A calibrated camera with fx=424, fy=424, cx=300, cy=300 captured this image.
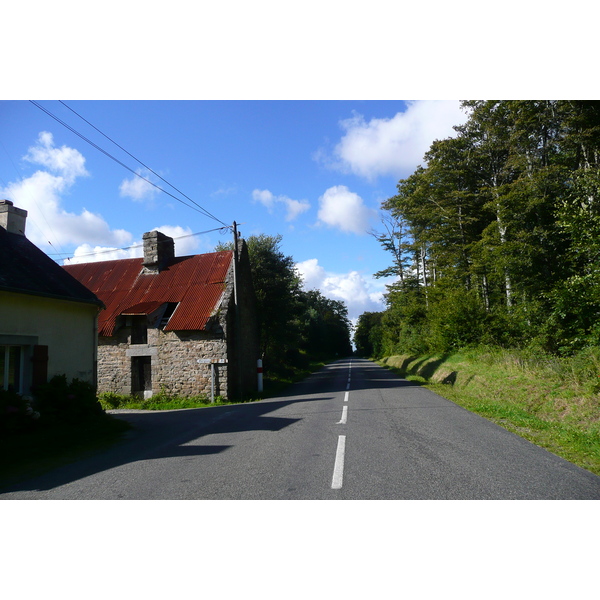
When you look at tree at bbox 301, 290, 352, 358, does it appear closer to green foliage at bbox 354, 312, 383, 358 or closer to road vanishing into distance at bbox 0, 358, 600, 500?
green foliage at bbox 354, 312, 383, 358

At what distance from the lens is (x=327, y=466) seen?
594 cm

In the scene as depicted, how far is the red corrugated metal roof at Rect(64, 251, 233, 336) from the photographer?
1939cm

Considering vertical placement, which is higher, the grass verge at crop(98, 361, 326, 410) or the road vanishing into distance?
the road vanishing into distance

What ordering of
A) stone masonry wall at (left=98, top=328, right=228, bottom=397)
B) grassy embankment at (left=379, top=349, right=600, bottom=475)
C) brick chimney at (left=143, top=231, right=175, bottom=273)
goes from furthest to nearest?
brick chimney at (left=143, top=231, right=175, bottom=273)
stone masonry wall at (left=98, top=328, right=228, bottom=397)
grassy embankment at (left=379, top=349, right=600, bottom=475)

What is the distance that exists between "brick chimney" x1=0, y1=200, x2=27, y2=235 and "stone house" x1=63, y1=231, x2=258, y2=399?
7.20m

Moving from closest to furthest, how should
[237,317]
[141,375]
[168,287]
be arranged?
1. [237,317]
2. [141,375]
3. [168,287]

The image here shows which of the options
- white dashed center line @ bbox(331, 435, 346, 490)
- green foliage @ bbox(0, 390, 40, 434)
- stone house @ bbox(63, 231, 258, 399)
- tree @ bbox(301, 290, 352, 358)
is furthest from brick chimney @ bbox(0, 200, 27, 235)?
tree @ bbox(301, 290, 352, 358)

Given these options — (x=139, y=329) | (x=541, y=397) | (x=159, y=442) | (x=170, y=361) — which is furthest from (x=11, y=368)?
(x=541, y=397)

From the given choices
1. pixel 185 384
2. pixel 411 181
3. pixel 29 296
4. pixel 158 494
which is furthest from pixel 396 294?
pixel 158 494

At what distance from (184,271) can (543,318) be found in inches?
671

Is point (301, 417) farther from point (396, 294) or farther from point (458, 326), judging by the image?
point (396, 294)

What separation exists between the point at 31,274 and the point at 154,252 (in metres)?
11.5

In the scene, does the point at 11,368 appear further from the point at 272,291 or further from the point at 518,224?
the point at 518,224

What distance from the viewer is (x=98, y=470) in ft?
21.4
